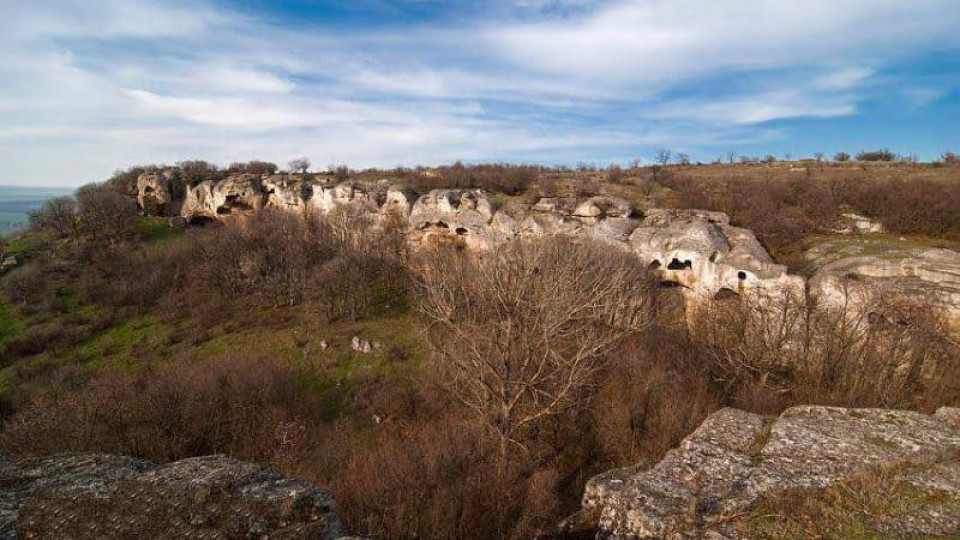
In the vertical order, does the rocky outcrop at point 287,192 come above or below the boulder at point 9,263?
above

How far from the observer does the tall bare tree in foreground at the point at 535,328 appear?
14.5 meters

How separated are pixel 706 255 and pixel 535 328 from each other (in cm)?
1151

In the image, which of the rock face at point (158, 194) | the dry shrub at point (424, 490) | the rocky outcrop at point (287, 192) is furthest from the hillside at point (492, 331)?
the rock face at point (158, 194)

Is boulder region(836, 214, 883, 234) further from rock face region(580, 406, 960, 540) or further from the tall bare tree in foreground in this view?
rock face region(580, 406, 960, 540)

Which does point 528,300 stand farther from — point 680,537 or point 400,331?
point 400,331

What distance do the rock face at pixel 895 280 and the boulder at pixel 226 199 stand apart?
43745 millimetres

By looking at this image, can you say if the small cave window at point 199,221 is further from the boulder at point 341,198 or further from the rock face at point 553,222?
the boulder at point 341,198

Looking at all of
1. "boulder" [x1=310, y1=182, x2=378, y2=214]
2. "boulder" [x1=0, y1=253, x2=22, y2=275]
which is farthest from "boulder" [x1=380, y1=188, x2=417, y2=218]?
"boulder" [x1=0, y1=253, x2=22, y2=275]

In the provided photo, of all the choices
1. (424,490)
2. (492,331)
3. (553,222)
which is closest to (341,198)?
(553,222)

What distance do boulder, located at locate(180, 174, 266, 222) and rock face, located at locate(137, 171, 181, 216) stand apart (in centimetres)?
340

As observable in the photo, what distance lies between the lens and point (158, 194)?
46438 millimetres

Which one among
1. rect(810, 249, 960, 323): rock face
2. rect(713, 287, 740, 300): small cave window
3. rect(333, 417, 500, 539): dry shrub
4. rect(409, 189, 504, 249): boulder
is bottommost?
rect(333, 417, 500, 539): dry shrub

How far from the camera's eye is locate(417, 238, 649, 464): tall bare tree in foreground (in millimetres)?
14508

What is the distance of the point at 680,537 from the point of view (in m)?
6.08
